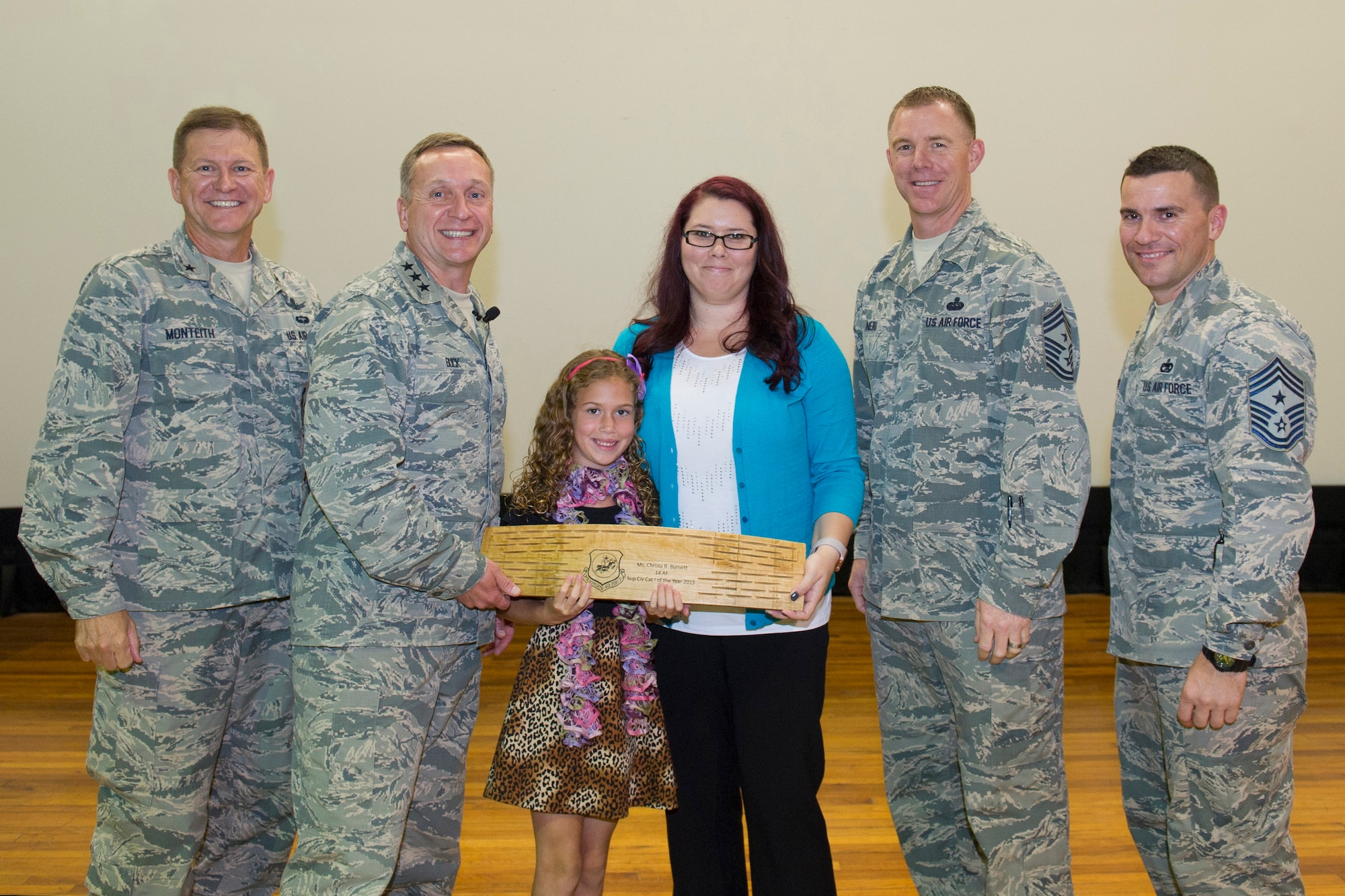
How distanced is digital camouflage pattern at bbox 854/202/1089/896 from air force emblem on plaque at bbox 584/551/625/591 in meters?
0.70

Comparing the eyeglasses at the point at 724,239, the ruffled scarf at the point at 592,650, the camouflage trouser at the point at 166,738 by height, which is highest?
the eyeglasses at the point at 724,239

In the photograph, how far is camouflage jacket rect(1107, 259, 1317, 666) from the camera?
1876 mm

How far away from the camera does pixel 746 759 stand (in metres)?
2.00

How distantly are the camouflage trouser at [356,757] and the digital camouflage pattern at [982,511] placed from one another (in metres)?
1.10

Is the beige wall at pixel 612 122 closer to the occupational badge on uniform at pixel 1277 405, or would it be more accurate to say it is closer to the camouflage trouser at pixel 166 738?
the camouflage trouser at pixel 166 738

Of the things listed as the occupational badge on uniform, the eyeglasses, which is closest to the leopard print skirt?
the eyeglasses

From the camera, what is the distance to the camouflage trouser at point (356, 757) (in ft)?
6.32

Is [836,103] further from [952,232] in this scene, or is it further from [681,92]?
[952,232]

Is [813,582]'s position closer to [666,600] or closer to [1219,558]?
[666,600]

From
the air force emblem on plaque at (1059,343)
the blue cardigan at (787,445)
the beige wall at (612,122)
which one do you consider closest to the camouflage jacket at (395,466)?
the blue cardigan at (787,445)

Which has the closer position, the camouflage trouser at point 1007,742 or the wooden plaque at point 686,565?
the wooden plaque at point 686,565

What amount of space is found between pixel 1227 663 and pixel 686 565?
3.51ft

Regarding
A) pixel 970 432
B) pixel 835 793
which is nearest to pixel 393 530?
pixel 970 432

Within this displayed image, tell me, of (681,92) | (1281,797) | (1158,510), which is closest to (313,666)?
(1158,510)
